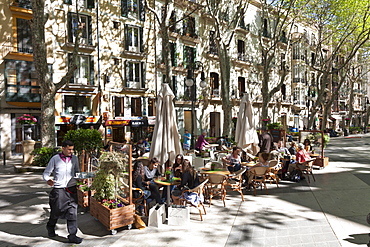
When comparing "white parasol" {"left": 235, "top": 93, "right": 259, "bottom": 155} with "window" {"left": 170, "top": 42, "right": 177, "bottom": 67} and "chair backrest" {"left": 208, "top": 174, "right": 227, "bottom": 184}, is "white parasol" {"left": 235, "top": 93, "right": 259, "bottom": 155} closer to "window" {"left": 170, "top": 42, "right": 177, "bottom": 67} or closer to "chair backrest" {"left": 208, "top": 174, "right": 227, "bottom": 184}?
"chair backrest" {"left": 208, "top": 174, "right": 227, "bottom": 184}

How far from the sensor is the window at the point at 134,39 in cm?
2330

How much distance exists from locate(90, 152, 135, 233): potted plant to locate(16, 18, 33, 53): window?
55.5 ft

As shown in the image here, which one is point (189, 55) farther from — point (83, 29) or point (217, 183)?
point (217, 183)

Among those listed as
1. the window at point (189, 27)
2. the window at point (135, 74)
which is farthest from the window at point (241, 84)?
the window at point (135, 74)

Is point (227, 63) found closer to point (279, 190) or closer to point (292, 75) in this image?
point (279, 190)

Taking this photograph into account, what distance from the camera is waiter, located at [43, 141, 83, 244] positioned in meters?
5.15

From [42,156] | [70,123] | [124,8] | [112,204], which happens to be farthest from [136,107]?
[112,204]

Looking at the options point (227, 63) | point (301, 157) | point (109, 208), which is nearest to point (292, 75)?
point (227, 63)

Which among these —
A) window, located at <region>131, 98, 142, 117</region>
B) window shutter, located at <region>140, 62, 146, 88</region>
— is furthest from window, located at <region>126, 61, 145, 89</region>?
window, located at <region>131, 98, 142, 117</region>

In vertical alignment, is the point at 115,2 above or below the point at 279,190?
above

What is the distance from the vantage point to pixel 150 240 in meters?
5.30

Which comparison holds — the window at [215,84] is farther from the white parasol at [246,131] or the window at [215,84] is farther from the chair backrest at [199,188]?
the chair backrest at [199,188]

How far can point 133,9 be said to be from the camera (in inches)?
934

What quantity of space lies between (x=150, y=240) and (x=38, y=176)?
8.33 m
